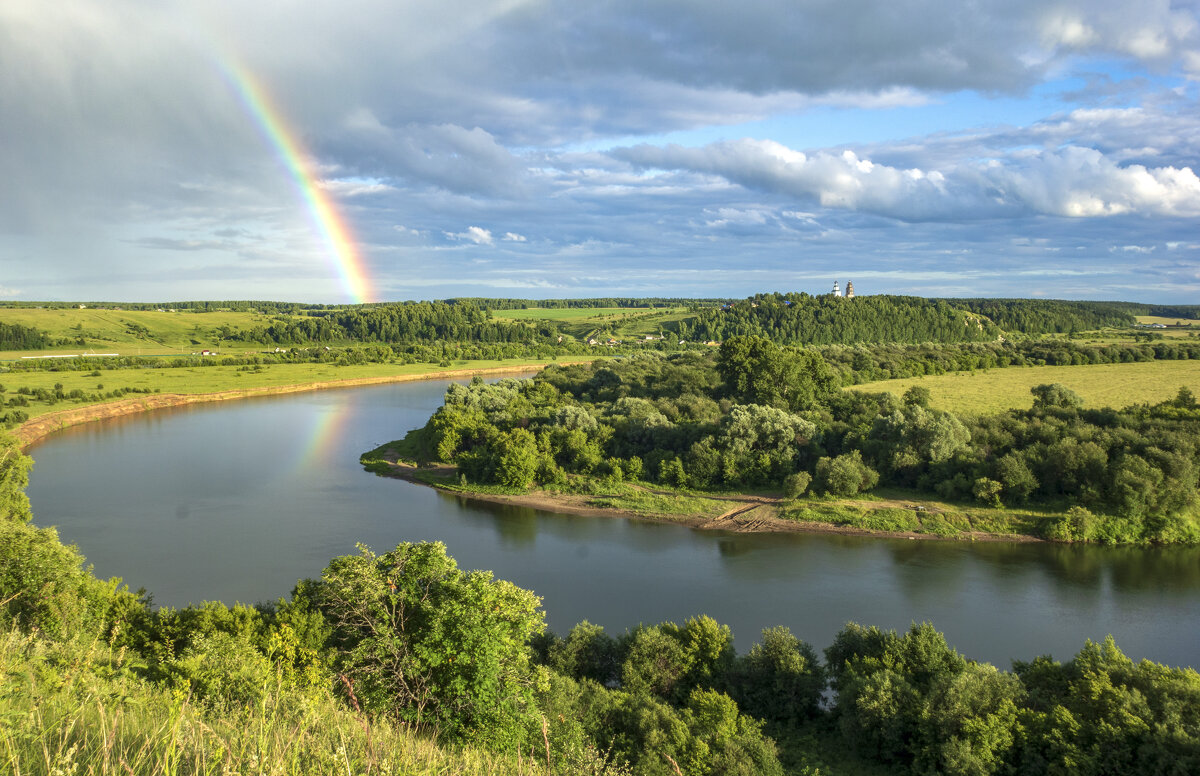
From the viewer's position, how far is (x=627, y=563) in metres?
22.0

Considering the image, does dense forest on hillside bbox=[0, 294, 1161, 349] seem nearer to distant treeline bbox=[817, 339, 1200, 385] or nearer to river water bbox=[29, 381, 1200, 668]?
distant treeline bbox=[817, 339, 1200, 385]

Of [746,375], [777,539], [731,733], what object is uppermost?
[746,375]

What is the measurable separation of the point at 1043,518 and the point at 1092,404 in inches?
594

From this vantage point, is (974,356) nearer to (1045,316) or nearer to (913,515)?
(913,515)

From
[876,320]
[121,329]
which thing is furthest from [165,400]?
[876,320]

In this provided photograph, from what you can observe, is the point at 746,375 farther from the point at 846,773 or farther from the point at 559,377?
the point at 846,773

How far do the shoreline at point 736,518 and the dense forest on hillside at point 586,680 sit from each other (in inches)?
448

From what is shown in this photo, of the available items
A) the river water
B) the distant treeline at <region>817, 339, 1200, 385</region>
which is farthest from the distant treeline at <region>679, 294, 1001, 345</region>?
the river water

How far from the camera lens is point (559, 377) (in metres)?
49.0

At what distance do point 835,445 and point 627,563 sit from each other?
11917 mm

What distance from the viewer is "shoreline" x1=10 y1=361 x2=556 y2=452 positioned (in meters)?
44.0

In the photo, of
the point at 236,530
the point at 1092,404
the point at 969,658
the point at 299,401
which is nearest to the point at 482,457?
the point at 236,530

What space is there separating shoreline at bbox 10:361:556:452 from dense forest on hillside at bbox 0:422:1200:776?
25842mm

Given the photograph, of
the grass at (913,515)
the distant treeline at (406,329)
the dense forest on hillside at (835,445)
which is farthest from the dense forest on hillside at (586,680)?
the distant treeline at (406,329)
